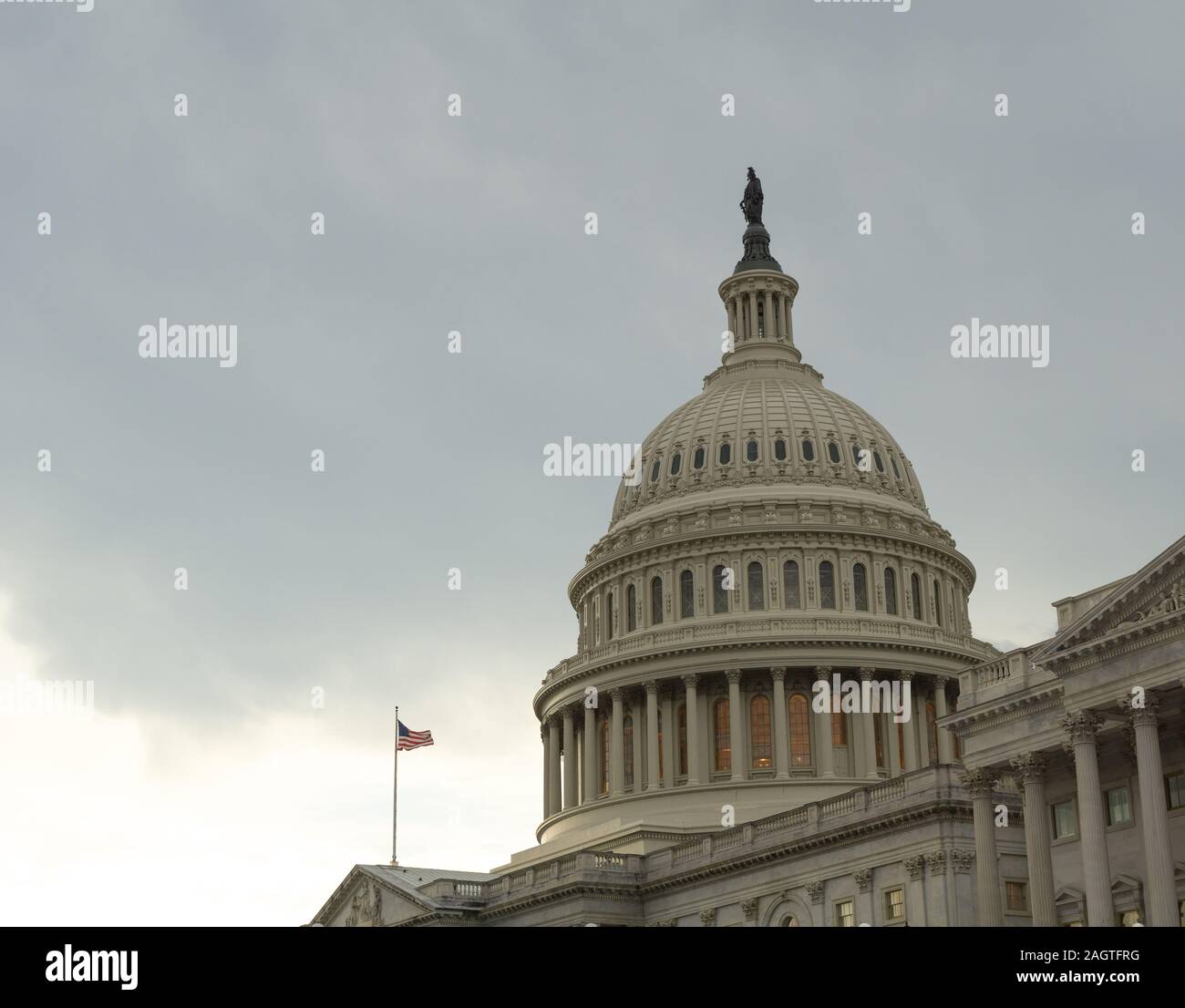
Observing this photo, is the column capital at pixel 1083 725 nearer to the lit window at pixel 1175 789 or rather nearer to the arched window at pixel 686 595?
the lit window at pixel 1175 789

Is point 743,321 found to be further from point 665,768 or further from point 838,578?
point 665,768

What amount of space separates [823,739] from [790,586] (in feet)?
34.7

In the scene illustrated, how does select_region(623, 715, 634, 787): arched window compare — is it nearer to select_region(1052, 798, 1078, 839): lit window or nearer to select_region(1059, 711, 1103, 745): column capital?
select_region(1052, 798, 1078, 839): lit window

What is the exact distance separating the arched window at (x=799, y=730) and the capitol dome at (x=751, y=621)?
0.38 feet

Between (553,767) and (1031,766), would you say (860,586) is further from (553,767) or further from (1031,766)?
(1031,766)

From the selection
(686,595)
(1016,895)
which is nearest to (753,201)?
(686,595)

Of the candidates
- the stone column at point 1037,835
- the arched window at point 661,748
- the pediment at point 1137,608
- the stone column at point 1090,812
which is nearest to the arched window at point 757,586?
the arched window at point 661,748

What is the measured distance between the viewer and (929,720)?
351 ft

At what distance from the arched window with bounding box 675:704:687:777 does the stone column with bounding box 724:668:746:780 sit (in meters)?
3.40

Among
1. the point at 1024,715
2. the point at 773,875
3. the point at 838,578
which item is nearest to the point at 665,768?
the point at 838,578

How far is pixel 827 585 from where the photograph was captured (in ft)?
358

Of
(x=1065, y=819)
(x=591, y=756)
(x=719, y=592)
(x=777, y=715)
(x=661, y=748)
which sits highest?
(x=719, y=592)
